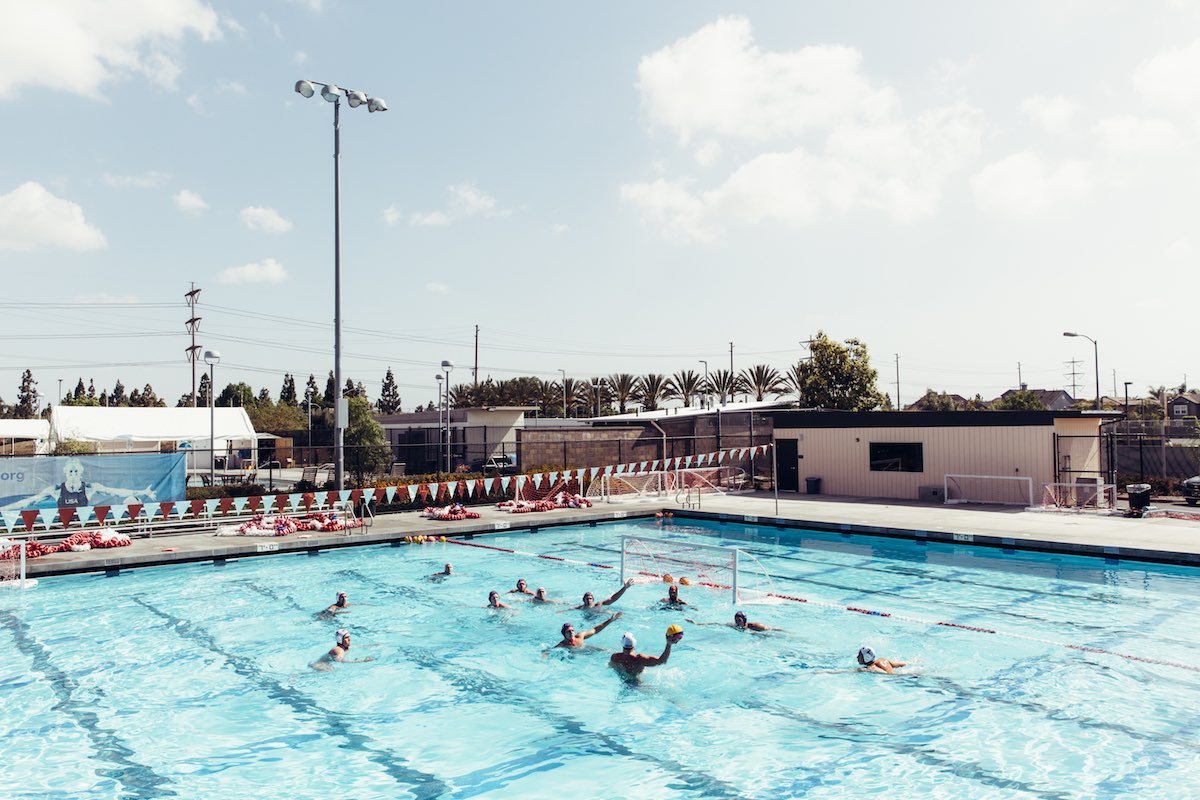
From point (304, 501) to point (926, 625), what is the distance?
17116mm

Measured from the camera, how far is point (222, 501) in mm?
22938

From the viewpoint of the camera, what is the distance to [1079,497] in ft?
84.2

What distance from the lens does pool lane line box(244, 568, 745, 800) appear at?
8242mm

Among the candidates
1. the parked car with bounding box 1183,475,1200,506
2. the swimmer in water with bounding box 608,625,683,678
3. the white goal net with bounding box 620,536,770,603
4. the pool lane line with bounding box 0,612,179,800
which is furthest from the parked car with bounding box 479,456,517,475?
the parked car with bounding box 1183,475,1200,506

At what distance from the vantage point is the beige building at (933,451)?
26016mm

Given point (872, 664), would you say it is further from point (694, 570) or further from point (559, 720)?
point (694, 570)

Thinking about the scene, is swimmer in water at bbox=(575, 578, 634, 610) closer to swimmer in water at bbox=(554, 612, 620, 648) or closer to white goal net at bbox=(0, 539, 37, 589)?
swimmer in water at bbox=(554, 612, 620, 648)

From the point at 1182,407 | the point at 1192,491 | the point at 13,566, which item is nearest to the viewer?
the point at 13,566

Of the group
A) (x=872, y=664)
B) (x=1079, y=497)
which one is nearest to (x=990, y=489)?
(x=1079, y=497)

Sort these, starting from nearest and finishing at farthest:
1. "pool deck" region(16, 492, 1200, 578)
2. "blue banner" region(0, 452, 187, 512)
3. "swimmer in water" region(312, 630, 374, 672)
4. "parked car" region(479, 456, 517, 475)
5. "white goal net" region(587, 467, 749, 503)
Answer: "swimmer in water" region(312, 630, 374, 672) → "pool deck" region(16, 492, 1200, 578) → "blue banner" region(0, 452, 187, 512) → "white goal net" region(587, 467, 749, 503) → "parked car" region(479, 456, 517, 475)

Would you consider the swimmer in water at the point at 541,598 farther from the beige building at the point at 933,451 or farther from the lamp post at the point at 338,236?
the beige building at the point at 933,451

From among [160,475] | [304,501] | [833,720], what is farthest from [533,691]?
[160,475]

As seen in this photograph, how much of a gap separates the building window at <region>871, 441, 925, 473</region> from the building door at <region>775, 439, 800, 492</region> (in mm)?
3436

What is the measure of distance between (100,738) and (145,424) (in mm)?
33663
